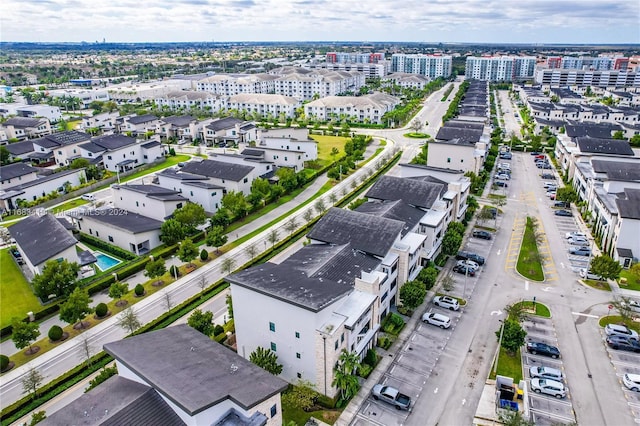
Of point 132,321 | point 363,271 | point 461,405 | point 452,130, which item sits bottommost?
point 461,405

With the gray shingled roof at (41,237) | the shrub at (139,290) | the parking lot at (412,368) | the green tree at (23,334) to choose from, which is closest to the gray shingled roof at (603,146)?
the parking lot at (412,368)

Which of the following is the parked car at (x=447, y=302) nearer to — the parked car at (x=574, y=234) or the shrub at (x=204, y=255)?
the parked car at (x=574, y=234)

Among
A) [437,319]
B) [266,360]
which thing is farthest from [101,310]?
[437,319]

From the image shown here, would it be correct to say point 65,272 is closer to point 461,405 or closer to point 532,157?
point 461,405

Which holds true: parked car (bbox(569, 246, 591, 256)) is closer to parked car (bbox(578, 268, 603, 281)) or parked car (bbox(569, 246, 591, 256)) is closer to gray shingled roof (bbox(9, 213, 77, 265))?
parked car (bbox(578, 268, 603, 281))

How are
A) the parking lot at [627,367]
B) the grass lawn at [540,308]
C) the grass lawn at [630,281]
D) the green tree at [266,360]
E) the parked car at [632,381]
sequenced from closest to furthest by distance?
the parking lot at [627,367] < the green tree at [266,360] < the parked car at [632,381] < the grass lawn at [540,308] < the grass lawn at [630,281]

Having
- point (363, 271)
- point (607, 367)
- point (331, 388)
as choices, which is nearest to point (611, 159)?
point (607, 367)

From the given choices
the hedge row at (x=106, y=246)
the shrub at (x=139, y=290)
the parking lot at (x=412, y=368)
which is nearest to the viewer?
the parking lot at (x=412, y=368)

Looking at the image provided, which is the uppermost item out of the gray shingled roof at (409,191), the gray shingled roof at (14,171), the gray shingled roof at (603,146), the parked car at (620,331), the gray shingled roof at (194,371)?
the gray shingled roof at (603,146)
